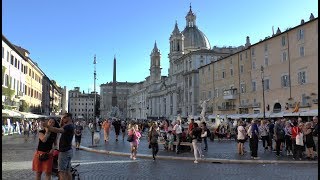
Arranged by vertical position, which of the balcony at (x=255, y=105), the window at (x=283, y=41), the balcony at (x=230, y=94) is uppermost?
the window at (x=283, y=41)

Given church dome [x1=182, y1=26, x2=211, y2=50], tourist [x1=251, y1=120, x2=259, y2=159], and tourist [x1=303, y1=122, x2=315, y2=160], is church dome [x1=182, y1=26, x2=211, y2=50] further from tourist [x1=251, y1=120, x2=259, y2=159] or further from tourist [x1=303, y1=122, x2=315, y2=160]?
tourist [x1=303, y1=122, x2=315, y2=160]

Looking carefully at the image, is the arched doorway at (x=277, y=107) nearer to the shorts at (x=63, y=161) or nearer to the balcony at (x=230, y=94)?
the balcony at (x=230, y=94)

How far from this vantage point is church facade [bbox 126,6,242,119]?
102 meters

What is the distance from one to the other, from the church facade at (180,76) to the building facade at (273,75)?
77.5ft

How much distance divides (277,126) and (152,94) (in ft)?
428

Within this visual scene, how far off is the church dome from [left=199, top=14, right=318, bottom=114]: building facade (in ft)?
158

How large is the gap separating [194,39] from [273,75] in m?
71.0

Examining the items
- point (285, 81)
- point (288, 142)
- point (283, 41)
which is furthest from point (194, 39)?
point (288, 142)

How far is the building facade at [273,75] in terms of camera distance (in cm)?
4619

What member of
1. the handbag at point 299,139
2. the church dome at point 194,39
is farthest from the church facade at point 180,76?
the handbag at point 299,139

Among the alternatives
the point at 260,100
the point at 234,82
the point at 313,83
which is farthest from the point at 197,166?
the point at 234,82

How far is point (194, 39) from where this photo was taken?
12412 centimetres

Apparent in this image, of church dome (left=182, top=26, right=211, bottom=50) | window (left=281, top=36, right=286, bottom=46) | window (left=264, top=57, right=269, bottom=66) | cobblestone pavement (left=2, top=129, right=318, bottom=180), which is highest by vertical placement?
church dome (left=182, top=26, right=211, bottom=50)

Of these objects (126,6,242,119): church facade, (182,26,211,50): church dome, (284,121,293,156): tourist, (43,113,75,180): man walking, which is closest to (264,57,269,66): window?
(126,6,242,119): church facade
